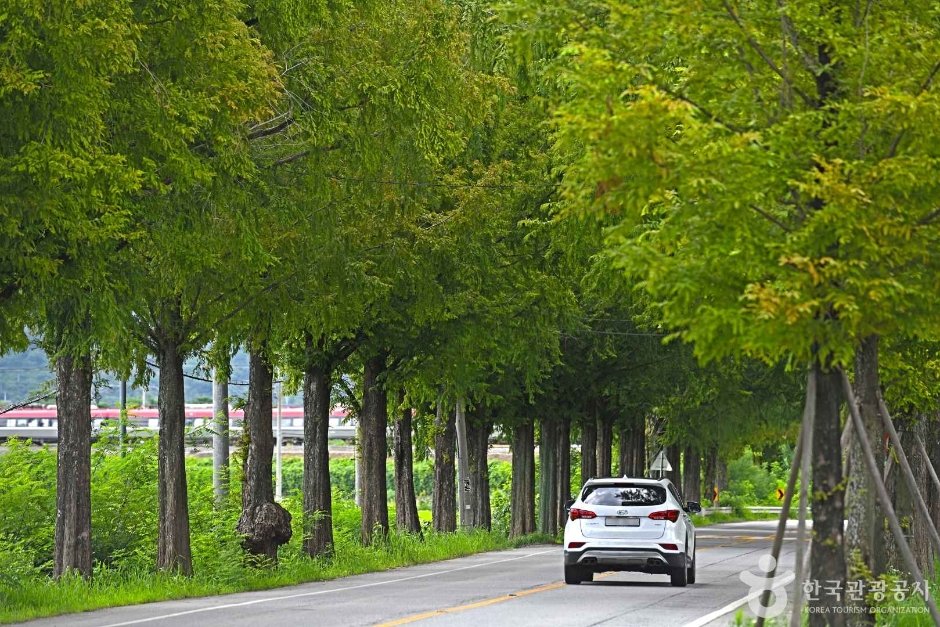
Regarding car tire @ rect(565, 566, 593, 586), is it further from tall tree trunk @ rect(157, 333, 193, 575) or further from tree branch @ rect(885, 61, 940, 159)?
tree branch @ rect(885, 61, 940, 159)

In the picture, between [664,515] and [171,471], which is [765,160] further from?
[171,471]

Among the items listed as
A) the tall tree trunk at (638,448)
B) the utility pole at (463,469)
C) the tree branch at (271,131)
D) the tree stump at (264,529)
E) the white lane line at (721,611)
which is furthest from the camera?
the tall tree trunk at (638,448)

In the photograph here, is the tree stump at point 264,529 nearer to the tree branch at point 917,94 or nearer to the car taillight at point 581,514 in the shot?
the car taillight at point 581,514

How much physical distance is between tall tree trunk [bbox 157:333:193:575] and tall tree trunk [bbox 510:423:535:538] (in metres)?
21.5

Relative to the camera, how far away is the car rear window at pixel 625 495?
69.7 feet

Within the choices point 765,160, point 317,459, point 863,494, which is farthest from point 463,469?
point 765,160

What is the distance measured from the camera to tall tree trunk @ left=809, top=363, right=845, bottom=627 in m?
10.4

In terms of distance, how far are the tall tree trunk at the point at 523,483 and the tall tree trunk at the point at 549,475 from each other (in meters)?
0.36

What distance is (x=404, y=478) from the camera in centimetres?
3684

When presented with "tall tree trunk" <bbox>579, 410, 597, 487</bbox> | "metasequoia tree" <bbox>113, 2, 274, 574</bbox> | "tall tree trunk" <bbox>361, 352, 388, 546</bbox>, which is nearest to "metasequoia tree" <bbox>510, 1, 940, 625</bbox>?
"metasequoia tree" <bbox>113, 2, 274, 574</bbox>

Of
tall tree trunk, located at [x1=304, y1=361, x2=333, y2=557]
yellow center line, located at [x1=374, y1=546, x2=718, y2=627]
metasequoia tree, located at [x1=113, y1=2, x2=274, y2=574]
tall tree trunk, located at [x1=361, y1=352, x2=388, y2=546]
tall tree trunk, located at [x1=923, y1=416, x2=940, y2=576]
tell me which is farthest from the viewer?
tall tree trunk, located at [x1=361, y1=352, x2=388, y2=546]

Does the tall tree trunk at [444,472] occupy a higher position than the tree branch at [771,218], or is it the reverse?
the tree branch at [771,218]

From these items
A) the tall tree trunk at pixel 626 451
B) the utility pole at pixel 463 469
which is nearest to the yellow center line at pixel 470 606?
the utility pole at pixel 463 469

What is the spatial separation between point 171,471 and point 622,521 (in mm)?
6703
